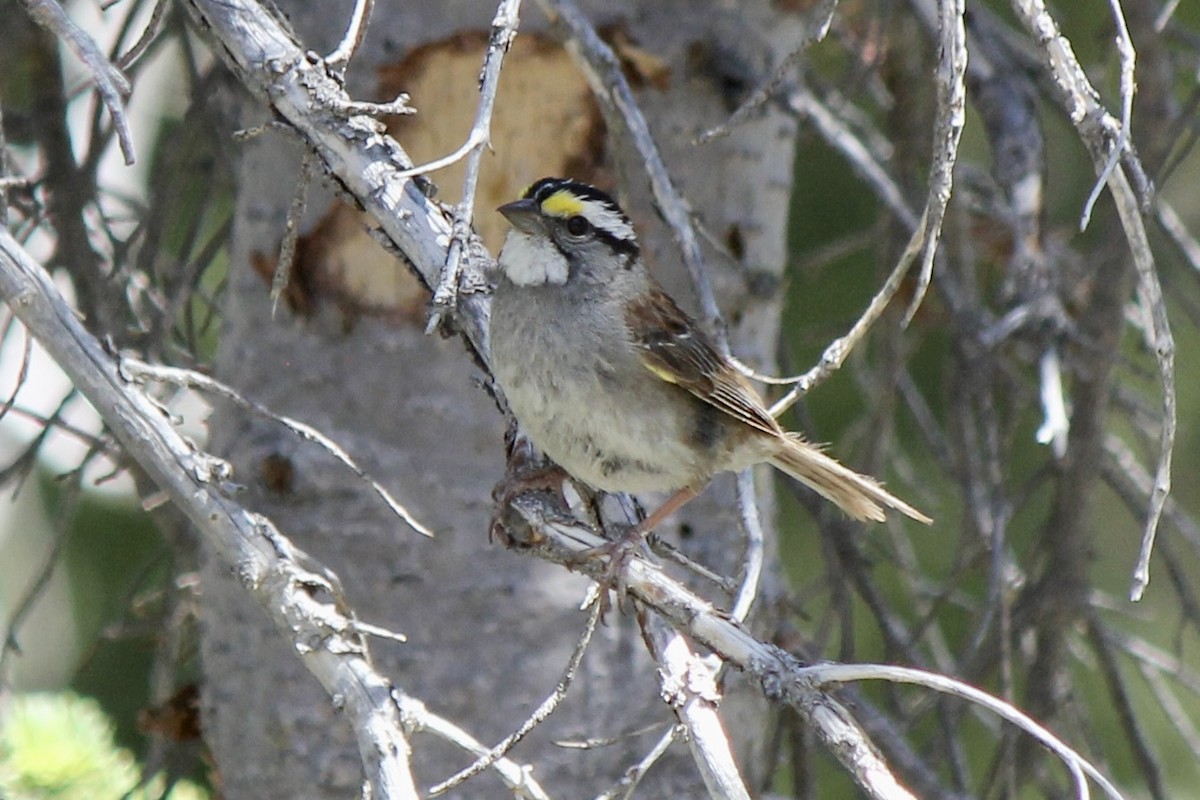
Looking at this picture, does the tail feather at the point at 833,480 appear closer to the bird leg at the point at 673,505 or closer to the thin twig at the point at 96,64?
the bird leg at the point at 673,505

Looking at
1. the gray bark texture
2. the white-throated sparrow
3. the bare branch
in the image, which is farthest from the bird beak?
the bare branch

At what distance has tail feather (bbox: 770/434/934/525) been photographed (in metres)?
3.37

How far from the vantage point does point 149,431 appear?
7.52 feet

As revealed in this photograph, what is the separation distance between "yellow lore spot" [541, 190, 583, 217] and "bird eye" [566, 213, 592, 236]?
0.11ft

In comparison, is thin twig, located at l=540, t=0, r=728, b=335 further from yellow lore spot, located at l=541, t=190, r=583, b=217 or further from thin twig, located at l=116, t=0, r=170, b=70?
thin twig, located at l=116, t=0, r=170, b=70

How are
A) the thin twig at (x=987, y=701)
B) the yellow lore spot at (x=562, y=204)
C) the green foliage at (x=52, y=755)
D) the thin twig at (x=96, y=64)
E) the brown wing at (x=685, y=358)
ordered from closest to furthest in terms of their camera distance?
the thin twig at (x=987, y=701), the thin twig at (x=96, y=64), the green foliage at (x=52, y=755), the yellow lore spot at (x=562, y=204), the brown wing at (x=685, y=358)

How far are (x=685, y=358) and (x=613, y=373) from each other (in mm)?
182

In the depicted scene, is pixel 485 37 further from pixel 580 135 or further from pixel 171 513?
pixel 171 513

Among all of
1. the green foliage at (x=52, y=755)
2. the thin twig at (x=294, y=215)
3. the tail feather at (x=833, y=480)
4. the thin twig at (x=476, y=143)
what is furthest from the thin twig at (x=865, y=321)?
the green foliage at (x=52, y=755)

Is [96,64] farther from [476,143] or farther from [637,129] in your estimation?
[637,129]

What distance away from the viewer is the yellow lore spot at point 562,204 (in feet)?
10.3

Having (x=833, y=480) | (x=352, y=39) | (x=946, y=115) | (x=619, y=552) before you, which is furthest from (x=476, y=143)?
(x=833, y=480)

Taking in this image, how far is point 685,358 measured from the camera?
10.8ft

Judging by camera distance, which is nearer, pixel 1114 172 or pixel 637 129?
pixel 1114 172
